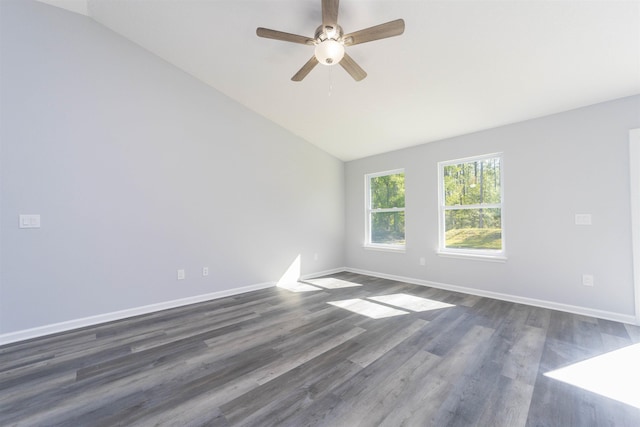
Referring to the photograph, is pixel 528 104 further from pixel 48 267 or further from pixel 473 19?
pixel 48 267

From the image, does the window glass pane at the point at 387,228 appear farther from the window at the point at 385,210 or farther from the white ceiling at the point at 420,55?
the white ceiling at the point at 420,55

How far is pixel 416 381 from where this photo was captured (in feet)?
5.82

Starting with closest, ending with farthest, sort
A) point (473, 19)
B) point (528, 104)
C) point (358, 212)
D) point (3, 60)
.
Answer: point (473, 19)
point (3, 60)
point (528, 104)
point (358, 212)

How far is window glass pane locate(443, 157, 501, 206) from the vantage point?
3.69 m

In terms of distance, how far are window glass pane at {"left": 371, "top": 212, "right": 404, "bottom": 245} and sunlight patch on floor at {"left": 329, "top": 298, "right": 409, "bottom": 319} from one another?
1726 millimetres

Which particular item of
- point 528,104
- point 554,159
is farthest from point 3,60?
point 554,159

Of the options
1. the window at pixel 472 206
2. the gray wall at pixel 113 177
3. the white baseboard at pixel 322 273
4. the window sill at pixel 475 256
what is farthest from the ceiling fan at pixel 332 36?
the white baseboard at pixel 322 273

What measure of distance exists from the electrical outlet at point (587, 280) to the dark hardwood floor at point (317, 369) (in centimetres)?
42

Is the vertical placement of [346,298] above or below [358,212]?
below

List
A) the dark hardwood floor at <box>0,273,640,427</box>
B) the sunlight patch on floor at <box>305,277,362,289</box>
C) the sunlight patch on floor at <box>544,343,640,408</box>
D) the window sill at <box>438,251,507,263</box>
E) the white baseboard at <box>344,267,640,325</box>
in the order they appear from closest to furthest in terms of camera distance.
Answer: the dark hardwood floor at <box>0,273,640,427</box> < the sunlight patch on floor at <box>544,343,640,408</box> < the white baseboard at <box>344,267,640,325</box> < the window sill at <box>438,251,507,263</box> < the sunlight patch on floor at <box>305,277,362,289</box>

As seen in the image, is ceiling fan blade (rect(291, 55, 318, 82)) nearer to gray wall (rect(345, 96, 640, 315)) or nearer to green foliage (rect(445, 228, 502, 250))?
gray wall (rect(345, 96, 640, 315))

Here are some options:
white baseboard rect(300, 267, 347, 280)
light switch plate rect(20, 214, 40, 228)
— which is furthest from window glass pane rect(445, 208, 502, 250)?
light switch plate rect(20, 214, 40, 228)

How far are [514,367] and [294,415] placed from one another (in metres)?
1.67

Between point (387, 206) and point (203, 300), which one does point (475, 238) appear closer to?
point (387, 206)
